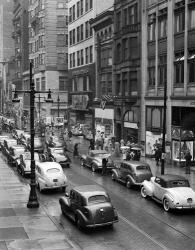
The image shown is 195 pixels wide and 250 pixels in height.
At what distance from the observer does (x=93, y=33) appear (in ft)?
222

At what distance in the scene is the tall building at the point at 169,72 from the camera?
40.2 metres

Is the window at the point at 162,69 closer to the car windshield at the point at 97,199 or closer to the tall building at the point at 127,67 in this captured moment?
the tall building at the point at 127,67

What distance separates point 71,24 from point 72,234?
64.9 meters

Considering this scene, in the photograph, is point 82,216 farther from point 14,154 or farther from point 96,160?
point 14,154

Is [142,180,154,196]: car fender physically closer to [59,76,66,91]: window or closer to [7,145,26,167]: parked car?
[7,145,26,167]: parked car

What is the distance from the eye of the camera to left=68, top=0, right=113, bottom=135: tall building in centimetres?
6838

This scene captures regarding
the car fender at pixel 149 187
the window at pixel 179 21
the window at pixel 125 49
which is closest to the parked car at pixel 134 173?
the car fender at pixel 149 187

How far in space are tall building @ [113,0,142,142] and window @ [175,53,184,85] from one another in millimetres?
7938

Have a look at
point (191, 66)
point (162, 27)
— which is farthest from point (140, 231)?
point (162, 27)

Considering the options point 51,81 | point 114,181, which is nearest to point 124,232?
point 114,181

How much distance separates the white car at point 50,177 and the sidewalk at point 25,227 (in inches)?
51.6

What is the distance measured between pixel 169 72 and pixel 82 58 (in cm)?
3254

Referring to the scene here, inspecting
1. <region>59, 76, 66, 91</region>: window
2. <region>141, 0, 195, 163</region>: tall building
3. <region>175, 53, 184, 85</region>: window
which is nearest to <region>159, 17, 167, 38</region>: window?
<region>141, 0, 195, 163</region>: tall building

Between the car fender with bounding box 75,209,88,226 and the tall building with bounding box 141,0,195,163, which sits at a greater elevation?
the tall building with bounding box 141,0,195,163
